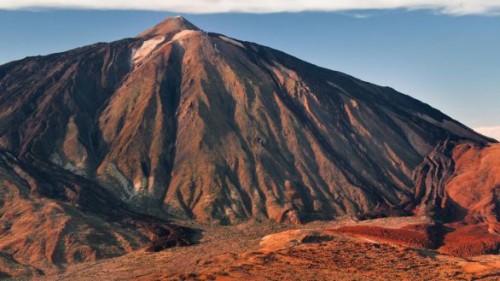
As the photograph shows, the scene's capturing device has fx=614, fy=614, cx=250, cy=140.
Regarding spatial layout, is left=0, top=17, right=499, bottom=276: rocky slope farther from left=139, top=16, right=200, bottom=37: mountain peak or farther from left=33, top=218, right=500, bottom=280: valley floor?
left=33, top=218, right=500, bottom=280: valley floor

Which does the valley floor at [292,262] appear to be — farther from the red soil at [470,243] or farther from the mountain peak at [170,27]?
the mountain peak at [170,27]

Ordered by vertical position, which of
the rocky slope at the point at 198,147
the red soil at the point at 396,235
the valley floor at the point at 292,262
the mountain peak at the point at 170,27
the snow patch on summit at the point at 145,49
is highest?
the mountain peak at the point at 170,27

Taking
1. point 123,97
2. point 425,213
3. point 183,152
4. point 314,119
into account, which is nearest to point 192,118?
point 183,152

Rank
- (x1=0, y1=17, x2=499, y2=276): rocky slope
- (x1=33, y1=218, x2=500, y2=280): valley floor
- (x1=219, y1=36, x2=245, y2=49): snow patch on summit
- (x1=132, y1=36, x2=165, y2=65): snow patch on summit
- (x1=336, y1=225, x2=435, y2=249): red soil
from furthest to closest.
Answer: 1. (x1=219, y1=36, x2=245, y2=49): snow patch on summit
2. (x1=132, y1=36, x2=165, y2=65): snow patch on summit
3. (x1=0, y1=17, x2=499, y2=276): rocky slope
4. (x1=336, y1=225, x2=435, y2=249): red soil
5. (x1=33, y1=218, x2=500, y2=280): valley floor

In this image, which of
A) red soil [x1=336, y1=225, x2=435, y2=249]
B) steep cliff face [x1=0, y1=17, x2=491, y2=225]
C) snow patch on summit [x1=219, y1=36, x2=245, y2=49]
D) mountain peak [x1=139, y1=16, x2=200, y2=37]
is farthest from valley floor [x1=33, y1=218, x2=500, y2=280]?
mountain peak [x1=139, y1=16, x2=200, y2=37]

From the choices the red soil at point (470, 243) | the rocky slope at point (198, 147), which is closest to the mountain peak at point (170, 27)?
the rocky slope at point (198, 147)

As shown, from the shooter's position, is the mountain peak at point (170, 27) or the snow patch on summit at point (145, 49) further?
the mountain peak at point (170, 27)
